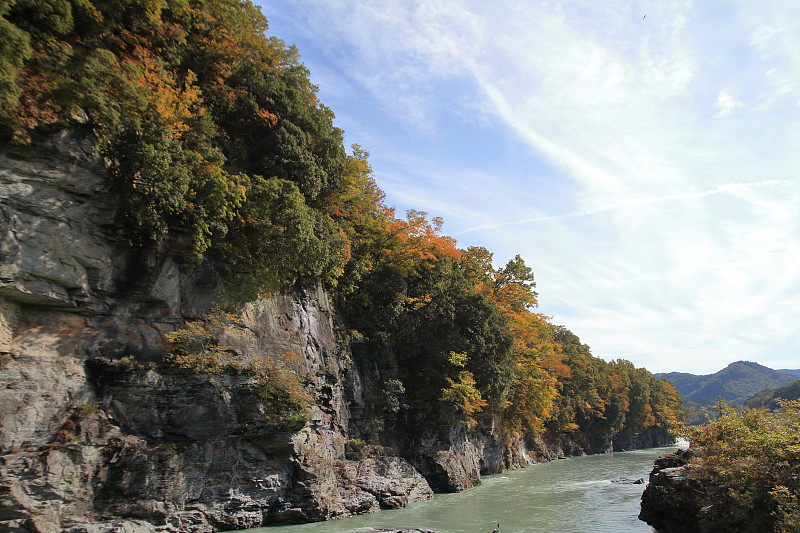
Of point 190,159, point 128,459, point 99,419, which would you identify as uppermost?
point 190,159

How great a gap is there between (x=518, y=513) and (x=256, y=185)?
14.5m

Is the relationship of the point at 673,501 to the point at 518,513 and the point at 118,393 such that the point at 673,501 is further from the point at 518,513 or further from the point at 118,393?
the point at 118,393

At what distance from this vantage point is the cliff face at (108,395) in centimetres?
999

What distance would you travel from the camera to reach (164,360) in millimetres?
12516

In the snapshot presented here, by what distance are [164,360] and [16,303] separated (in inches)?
140

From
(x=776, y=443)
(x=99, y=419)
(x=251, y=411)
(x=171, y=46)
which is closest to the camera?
(x=776, y=443)

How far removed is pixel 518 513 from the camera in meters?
16.2

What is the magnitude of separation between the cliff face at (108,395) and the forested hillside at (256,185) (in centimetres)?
89

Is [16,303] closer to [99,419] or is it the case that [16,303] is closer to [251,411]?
[99,419]

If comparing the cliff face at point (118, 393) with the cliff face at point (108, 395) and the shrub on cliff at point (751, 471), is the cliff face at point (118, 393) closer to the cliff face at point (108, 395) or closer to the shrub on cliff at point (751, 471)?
the cliff face at point (108, 395)

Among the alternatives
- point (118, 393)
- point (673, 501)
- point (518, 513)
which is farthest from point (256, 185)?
point (673, 501)

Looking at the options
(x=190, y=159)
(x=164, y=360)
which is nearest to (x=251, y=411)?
(x=164, y=360)

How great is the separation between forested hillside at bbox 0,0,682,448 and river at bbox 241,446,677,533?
4453 mm

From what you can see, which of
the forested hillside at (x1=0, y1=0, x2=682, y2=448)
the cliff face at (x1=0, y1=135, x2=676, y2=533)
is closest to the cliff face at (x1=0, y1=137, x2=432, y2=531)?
the cliff face at (x1=0, y1=135, x2=676, y2=533)
